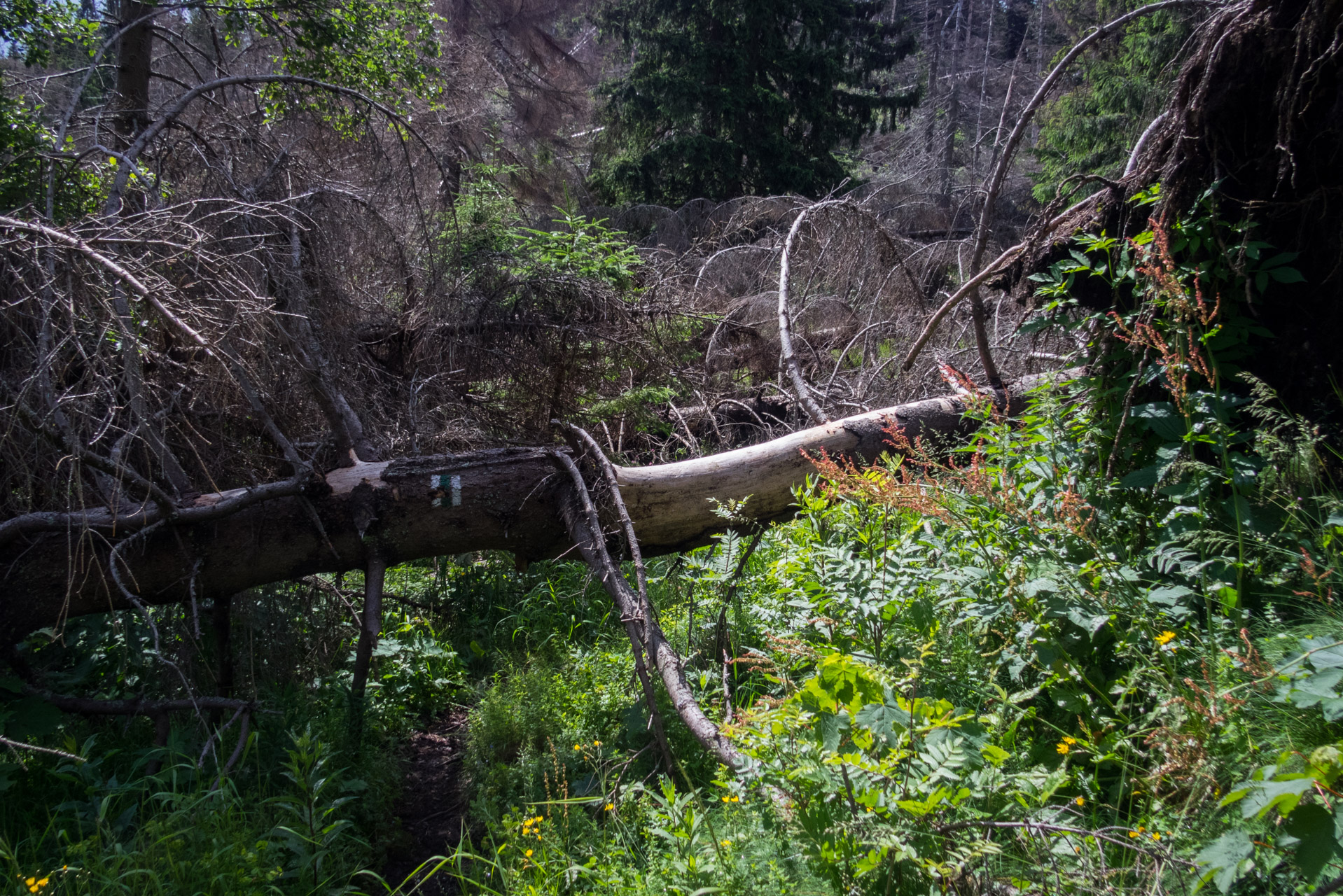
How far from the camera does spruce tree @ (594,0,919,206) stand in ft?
41.0

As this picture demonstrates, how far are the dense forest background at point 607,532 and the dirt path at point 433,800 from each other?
22mm

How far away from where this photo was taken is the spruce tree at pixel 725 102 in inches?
492

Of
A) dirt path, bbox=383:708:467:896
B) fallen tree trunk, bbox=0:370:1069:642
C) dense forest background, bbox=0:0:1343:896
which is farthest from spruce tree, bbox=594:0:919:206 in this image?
dirt path, bbox=383:708:467:896

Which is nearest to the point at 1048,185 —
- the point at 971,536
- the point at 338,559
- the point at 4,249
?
the point at 971,536

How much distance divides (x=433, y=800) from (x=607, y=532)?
4.62ft

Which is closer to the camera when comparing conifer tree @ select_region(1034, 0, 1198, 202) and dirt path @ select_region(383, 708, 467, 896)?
dirt path @ select_region(383, 708, 467, 896)

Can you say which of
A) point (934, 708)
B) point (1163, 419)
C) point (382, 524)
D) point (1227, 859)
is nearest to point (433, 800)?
point (382, 524)

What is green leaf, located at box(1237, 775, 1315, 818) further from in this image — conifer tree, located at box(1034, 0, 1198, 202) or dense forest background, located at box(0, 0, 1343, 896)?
conifer tree, located at box(1034, 0, 1198, 202)

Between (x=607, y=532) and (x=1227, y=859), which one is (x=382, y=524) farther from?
(x=1227, y=859)

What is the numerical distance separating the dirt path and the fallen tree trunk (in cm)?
93

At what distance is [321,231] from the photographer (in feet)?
13.8

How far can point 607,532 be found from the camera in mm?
3598

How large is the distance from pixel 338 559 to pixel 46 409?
127 cm

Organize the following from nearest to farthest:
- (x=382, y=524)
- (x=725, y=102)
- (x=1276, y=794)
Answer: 1. (x=1276, y=794)
2. (x=382, y=524)
3. (x=725, y=102)
